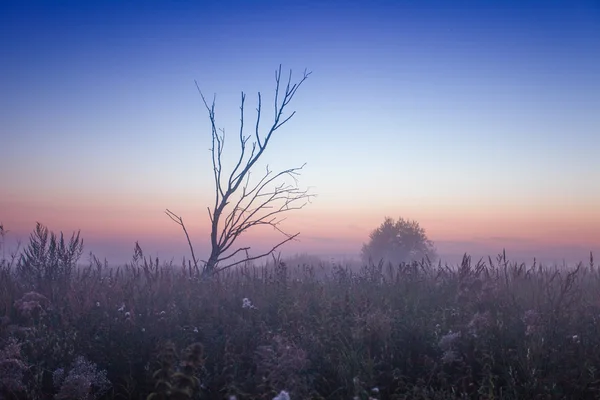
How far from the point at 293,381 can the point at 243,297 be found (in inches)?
124

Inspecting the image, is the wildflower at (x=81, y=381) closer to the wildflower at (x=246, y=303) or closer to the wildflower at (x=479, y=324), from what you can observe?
the wildflower at (x=246, y=303)

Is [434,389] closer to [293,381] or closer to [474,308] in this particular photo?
[293,381]

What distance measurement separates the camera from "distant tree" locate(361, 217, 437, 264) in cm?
2578

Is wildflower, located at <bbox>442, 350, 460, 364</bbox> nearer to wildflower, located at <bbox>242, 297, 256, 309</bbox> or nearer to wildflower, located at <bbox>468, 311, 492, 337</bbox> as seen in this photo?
wildflower, located at <bbox>468, 311, 492, 337</bbox>

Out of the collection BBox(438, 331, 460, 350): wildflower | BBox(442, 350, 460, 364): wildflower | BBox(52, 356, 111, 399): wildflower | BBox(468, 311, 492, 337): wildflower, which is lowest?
BBox(52, 356, 111, 399): wildflower

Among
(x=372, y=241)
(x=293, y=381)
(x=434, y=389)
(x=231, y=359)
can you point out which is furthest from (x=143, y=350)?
(x=372, y=241)

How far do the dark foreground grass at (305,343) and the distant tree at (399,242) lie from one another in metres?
17.7

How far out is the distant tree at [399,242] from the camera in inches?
1015

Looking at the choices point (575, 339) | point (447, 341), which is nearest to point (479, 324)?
point (447, 341)

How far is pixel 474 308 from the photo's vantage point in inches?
277

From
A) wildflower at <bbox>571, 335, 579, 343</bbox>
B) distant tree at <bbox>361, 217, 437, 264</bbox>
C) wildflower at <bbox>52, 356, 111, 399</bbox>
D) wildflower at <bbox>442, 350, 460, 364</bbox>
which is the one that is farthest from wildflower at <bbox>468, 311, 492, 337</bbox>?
distant tree at <bbox>361, 217, 437, 264</bbox>

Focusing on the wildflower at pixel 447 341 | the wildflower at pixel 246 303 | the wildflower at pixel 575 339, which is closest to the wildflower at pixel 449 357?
the wildflower at pixel 447 341

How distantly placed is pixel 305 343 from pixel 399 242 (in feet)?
68.6

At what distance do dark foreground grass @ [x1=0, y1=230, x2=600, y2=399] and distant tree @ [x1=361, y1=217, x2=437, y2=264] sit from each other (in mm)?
17746
